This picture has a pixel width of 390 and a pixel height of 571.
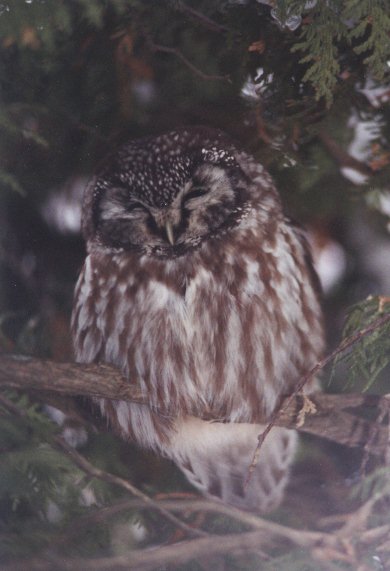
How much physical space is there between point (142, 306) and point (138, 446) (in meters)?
0.26

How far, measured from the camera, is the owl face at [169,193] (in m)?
1.10

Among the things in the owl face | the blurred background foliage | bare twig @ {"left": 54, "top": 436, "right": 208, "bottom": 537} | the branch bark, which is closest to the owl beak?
the owl face

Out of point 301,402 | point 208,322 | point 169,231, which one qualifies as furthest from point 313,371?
point 169,231

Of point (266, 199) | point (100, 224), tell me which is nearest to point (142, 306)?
point (100, 224)

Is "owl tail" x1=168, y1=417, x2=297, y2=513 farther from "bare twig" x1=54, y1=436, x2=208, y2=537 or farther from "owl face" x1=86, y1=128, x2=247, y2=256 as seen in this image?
"owl face" x1=86, y1=128, x2=247, y2=256

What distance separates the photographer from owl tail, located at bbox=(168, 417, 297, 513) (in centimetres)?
113

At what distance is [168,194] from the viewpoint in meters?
1.10

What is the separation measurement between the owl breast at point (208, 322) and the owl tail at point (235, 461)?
4 centimetres

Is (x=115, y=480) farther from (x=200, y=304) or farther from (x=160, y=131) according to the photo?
(x=160, y=131)

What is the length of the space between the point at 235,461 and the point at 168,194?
504mm

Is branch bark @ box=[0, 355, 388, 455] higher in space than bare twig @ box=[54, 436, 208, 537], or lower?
higher

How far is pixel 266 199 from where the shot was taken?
115cm

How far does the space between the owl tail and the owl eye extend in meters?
0.43

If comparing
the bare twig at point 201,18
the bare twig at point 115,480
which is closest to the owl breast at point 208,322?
the bare twig at point 115,480
